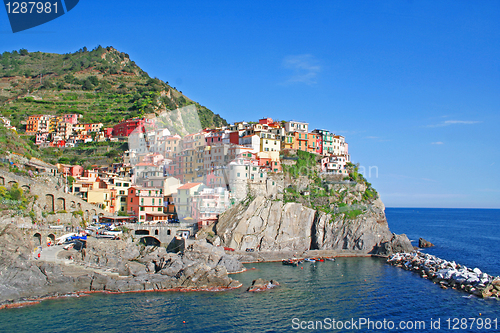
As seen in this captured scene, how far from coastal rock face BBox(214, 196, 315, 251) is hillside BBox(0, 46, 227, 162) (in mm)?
48107

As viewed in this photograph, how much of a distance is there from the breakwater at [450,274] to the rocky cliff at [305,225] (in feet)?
16.6

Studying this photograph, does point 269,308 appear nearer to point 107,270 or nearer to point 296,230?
point 107,270

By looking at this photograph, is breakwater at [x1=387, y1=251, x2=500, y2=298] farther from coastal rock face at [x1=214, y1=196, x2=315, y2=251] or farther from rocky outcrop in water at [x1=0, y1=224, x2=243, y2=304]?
rocky outcrop in water at [x1=0, y1=224, x2=243, y2=304]

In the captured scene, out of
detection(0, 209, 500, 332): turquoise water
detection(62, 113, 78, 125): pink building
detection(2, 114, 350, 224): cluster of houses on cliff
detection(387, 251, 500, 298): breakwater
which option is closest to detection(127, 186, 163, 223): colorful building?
detection(2, 114, 350, 224): cluster of houses on cliff

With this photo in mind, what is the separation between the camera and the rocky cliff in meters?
56.6

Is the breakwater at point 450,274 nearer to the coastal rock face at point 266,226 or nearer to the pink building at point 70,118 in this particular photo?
the coastal rock face at point 266,226

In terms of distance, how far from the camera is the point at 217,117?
136m

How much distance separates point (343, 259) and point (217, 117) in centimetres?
8937

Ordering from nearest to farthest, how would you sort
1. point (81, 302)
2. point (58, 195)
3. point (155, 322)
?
point (155, 322) < point (81, 302) < point (58, 195)

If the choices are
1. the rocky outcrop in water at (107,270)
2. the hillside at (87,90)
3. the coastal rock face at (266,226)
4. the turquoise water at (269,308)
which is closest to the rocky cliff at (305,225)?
the coastal rock face at (266,226)

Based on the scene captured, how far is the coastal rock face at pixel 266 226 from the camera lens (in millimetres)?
55969

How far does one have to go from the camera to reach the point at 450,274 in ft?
144

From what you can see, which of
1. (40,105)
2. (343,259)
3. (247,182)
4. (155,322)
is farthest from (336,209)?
(40,105)

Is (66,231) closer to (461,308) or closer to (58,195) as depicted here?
(58,195)
